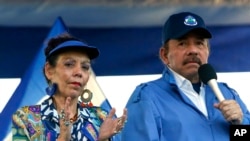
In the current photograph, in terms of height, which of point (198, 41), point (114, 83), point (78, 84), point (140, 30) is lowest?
point (78, 84)

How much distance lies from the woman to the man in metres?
0.15

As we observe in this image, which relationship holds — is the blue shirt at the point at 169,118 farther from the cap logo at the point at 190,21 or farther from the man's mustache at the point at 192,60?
the cap logo at the point at 190,21

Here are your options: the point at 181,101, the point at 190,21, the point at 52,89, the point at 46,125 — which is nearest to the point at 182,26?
the point at 190,21

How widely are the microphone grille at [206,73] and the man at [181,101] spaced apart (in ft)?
0.29

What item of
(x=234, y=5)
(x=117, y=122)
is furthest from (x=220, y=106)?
(x=234, y=5)

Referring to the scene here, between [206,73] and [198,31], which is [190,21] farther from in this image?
[206,73]

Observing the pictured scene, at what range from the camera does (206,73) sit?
250 cm

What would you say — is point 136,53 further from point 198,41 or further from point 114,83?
point 198,41

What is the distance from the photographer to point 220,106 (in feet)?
7.75

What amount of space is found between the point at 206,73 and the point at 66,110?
532 mm

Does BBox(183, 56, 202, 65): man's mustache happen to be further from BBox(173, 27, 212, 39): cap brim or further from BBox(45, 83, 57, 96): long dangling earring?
BBox(45, 83, 57, 96): long dangling earring

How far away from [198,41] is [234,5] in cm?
110

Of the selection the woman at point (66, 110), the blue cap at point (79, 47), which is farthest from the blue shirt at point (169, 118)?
the blue cap at point (79, 47)

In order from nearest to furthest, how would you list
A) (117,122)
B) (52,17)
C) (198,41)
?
1. (117,122)
2. (198,41)
3. (52,17)
